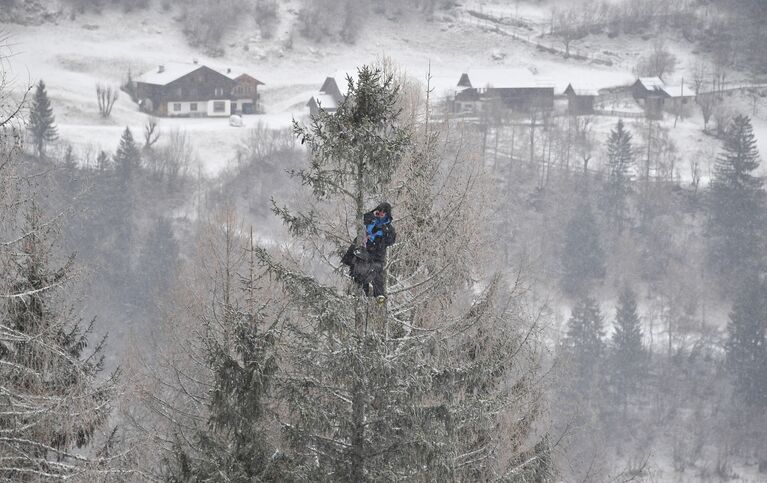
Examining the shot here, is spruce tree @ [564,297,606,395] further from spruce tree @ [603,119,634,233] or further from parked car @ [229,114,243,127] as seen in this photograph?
parked car @ [229,114,243,127]

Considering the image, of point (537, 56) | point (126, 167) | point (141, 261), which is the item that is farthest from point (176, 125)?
point (537, 56)

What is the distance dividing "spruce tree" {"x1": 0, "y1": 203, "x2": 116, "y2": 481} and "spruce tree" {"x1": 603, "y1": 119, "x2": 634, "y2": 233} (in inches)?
2600

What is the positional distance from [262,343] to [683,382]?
172ft

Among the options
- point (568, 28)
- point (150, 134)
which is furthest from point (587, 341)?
point (568, 28)

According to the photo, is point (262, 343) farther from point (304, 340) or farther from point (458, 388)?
point (458, 388)

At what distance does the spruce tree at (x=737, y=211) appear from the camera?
69500 millimetres

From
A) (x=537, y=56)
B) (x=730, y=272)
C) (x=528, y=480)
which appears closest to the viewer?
(x=528, y=480)

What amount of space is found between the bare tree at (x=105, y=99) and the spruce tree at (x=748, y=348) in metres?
46.5

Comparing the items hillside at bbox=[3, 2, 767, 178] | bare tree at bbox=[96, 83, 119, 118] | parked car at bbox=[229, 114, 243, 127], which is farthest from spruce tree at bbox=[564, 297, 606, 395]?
bare tree at bbox=[96, 83, 119, 118]

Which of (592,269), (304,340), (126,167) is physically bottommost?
(592,269)

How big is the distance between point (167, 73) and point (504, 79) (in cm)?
2832

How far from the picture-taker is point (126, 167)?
211 feet

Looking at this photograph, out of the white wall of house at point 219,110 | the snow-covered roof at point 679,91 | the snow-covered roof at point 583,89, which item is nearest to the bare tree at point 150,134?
the white wall of house at point 219,110

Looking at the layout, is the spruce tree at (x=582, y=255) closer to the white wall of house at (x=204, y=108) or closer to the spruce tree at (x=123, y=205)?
the spruce tree at (x=123, y=205)
